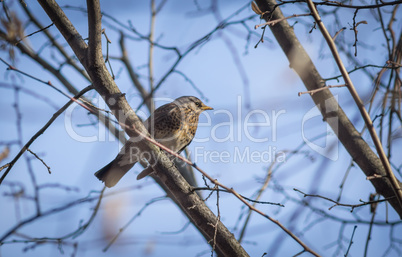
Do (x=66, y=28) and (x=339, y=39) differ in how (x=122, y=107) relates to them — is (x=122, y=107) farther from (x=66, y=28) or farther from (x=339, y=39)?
(x=339, y=39)

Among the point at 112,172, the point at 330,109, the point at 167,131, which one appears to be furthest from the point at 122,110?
the point at 330,109

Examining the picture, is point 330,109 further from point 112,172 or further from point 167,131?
point 112,172

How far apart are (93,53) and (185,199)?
0.96 metres

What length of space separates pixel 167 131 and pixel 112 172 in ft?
1.96

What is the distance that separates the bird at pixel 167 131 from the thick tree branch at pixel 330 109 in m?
1.19

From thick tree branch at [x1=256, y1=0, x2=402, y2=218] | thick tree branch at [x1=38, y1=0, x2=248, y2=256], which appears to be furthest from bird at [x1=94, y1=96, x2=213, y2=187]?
thick tree branch at [x1=256, y1=0, x2=402, y2=218]

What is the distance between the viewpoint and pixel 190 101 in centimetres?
403

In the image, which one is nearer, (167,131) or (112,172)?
(112,172)

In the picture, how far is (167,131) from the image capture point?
11.3 ft

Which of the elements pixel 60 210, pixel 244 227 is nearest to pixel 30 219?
pixel 60 210

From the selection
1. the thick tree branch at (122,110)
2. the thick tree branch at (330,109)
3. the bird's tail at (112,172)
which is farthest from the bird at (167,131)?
the thick tree branch at (330,109)

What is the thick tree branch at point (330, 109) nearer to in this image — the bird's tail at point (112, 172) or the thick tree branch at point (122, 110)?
the thick tree branch at point (122, 110)

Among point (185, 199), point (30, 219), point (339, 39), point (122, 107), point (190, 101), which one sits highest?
point (339, 39)

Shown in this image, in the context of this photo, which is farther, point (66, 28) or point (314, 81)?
point (314, 81)
